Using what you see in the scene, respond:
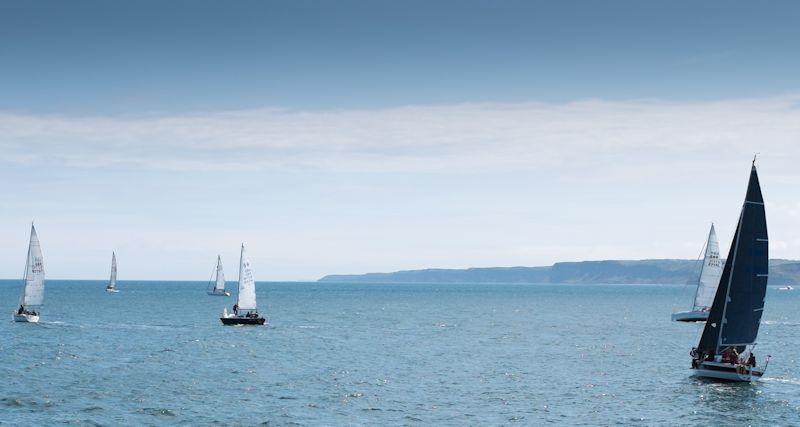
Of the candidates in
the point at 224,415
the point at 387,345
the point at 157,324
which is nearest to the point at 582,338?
the point at 387,345

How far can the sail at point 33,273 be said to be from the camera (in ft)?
405

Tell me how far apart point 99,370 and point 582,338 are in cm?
6573

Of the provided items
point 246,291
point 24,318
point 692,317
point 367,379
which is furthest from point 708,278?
point 24,318

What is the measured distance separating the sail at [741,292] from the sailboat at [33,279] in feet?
289

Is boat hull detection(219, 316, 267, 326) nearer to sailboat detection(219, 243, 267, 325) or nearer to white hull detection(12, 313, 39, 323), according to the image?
sailboat detection(219, 243, 267, 325)

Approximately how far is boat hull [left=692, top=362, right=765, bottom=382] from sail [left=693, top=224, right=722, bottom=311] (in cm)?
6870

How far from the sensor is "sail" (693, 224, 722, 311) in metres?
139

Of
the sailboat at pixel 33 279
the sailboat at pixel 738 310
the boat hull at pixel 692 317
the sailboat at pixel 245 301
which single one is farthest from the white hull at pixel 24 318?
the boat hull at pixel 692 317

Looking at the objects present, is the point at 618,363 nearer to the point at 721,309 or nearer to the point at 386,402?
the point at 721,309

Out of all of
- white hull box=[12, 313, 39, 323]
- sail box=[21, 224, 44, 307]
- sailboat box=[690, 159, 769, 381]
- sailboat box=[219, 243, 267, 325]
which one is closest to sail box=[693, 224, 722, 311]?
sailboat box=[219, 243, 267, 325]

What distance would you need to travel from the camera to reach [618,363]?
3477 inches

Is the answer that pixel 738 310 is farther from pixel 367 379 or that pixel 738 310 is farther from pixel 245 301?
pixel 245 301

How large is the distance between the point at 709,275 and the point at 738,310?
229ft

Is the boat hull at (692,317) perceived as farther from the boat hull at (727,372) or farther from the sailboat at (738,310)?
the boat hull at (727,372)
